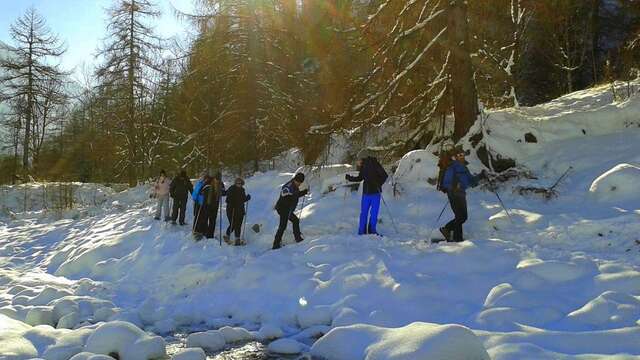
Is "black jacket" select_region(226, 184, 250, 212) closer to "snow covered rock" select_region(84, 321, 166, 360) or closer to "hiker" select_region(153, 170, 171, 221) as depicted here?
"hiker" select_region(153, 170, 171, 221)

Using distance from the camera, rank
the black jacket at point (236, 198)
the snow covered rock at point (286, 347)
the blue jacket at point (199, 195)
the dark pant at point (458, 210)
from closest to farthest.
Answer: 1. the snow covered rock at point (286, 347)
2. the dark pant at point (458, 210)
3. the black jacket at point (236, 198)
4. the blue jacket at point (199, 195)

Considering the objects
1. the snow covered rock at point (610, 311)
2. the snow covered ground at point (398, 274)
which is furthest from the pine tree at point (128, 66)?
the snow covered rock at point (610, 311)

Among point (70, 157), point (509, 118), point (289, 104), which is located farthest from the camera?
point (70, 157)

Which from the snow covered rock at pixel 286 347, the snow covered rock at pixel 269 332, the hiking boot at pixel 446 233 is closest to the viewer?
the snow covered rock at pixel 286 347

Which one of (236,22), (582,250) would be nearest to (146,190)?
(236,22)

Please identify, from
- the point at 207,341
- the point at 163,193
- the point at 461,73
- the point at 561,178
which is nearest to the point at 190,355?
the point at 207,341

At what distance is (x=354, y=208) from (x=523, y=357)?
775 centimetres

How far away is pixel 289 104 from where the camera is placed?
19.8m

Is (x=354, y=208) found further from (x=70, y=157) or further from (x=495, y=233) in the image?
(x=70, y=157)

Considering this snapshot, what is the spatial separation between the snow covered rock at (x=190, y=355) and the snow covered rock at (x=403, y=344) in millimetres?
1197

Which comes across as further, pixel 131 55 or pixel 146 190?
pixel 131 55

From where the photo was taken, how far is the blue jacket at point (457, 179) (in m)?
9.30

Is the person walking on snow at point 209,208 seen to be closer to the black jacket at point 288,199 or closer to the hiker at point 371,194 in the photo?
the black jacket at point 288,199

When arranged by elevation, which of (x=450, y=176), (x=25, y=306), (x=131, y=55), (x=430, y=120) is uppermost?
(x=131, y=55)
